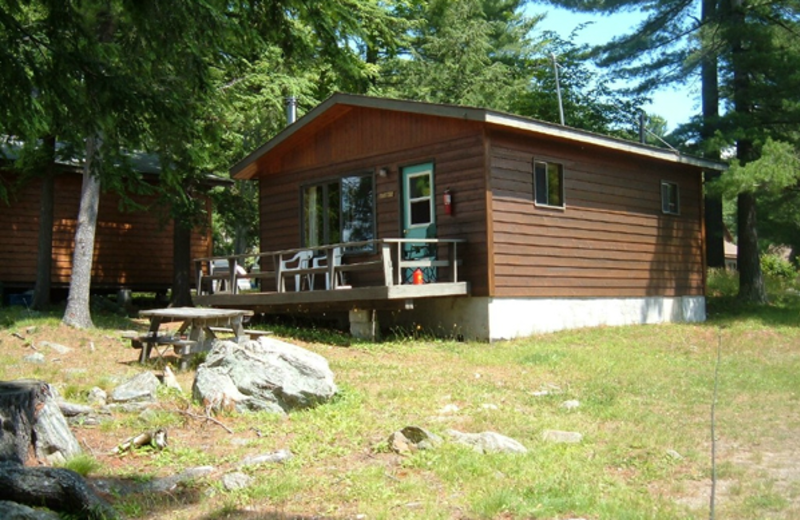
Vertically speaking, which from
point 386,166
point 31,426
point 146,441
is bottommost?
point 146,441

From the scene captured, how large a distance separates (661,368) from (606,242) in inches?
228

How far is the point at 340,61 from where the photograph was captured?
7.99 m

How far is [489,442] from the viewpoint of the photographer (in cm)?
668

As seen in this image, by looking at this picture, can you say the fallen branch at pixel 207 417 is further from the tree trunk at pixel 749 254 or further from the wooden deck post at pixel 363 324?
the tree trunk at pixel 749 254

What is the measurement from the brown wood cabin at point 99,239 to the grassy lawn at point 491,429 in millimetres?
7230

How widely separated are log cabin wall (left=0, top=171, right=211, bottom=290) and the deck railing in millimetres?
3917

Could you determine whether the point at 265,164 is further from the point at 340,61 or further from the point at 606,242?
the point at 340,61

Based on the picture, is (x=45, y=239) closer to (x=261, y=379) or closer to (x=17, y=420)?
(x=261, y=379)

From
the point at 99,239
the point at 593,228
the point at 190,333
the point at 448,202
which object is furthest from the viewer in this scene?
the point at 99,239

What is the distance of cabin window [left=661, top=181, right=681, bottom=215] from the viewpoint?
18.5 m

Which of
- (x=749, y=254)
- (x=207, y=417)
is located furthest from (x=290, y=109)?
(x=207, y=417)

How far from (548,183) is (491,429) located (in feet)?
29.3

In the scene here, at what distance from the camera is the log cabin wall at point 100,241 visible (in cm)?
1950

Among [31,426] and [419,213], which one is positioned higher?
[419,213]
